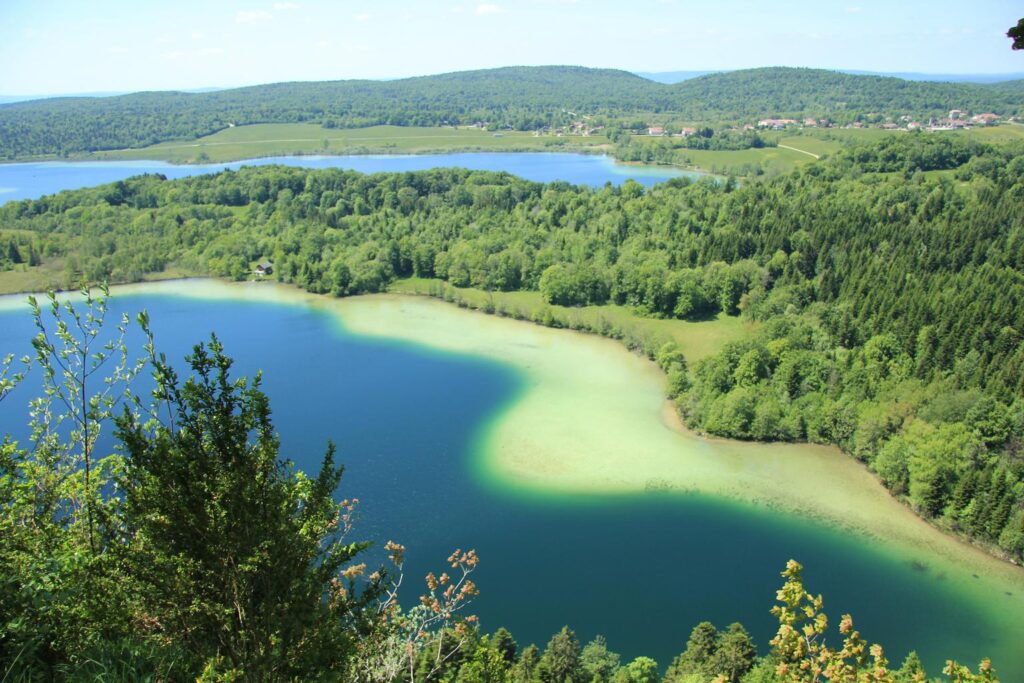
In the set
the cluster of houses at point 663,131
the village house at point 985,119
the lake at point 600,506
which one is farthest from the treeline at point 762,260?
the cluster of houses at point 663,131

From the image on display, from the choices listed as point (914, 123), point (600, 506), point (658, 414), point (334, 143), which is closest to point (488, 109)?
point (334, 143)

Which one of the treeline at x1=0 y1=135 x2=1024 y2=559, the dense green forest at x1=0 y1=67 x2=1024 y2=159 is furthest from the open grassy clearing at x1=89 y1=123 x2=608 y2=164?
the treeline at x1=0 y1=135 x2=1024 y2=559

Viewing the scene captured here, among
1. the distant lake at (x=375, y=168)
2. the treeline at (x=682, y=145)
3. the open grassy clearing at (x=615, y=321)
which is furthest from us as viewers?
the treeline at (x=682, y=145)

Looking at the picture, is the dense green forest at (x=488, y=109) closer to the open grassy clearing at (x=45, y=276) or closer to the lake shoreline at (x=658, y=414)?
the open grassy clearing at (x=45, y=276)

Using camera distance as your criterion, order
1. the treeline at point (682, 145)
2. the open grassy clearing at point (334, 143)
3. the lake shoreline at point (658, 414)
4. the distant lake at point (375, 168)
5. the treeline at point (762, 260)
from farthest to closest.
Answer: the open grassy clearing at point (334, 143) → the treeline at point (682, 145) → the distant lake at point (375, 168) → the treeline at point (762, 260) → the lake shoreline at point (658, 414)

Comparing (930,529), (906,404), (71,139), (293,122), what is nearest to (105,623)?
(930,529)
